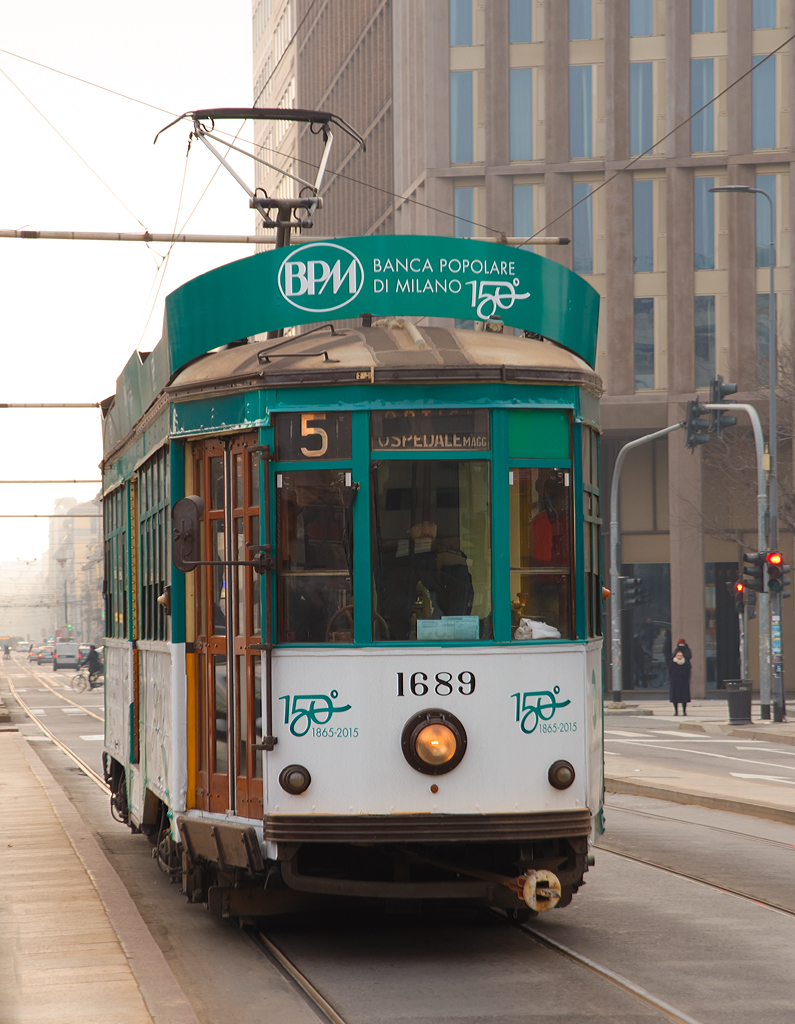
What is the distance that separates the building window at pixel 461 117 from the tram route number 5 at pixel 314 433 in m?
36.4

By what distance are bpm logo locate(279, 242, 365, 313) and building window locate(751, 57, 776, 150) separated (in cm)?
3583

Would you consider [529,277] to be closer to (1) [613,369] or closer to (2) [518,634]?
(2) [518,634]

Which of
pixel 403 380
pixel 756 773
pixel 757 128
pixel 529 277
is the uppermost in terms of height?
pixel 757 128

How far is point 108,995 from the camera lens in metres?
6.05

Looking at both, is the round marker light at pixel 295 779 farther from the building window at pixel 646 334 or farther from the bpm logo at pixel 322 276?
the building window at pixel 646 334

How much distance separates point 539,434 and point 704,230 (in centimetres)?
3507

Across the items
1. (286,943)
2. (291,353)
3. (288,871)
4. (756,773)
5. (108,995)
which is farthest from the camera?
(756,773)

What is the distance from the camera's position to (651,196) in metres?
40.7

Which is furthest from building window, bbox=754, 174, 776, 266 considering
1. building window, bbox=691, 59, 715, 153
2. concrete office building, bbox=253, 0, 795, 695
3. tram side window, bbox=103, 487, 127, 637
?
tram side window, bbox=103, 487, 127, 637

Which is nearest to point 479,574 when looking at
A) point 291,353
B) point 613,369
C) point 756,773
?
point 291,353

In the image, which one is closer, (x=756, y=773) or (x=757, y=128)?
(x=756, y=773)

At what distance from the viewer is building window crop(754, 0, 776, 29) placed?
39938mm

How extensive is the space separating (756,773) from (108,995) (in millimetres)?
13763

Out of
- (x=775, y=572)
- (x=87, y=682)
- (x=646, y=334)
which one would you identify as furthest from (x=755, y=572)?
(x=87, y=682)
